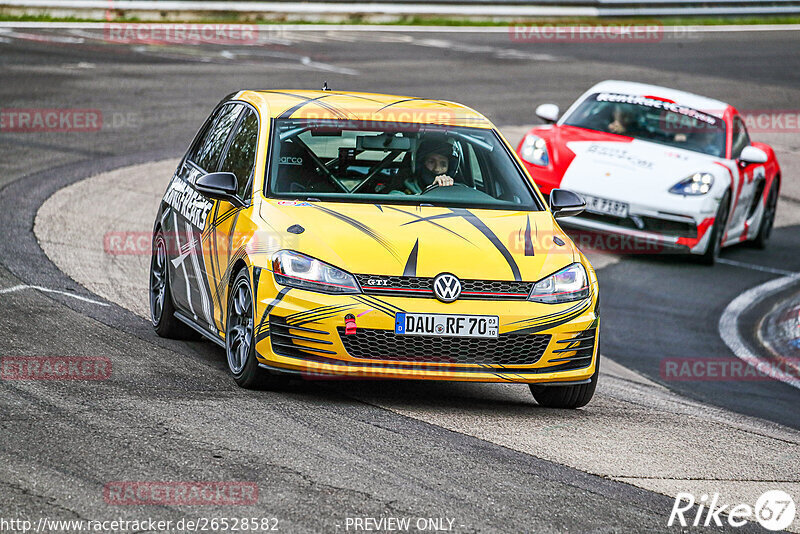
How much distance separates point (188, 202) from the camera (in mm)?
8555

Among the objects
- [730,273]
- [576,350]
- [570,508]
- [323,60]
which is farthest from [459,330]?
[323,60]

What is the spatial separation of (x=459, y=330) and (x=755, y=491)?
5.40ft

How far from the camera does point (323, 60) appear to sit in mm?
24844

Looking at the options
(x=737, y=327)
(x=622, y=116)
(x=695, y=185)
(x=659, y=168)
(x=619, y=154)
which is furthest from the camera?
(x=622, y=116)

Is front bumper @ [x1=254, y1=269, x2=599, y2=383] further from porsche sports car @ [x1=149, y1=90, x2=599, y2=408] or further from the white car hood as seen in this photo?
→ the white car hood

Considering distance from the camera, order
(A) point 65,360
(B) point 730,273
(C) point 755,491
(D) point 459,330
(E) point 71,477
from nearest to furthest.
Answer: (E) point 71,477 → (C) point 755,491 → (D) point 459,330 → (A) point 65,360 → (B) point 730,273

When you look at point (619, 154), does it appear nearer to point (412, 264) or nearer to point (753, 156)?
point (753, 156)

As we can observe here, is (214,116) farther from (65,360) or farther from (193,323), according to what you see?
(65,360)

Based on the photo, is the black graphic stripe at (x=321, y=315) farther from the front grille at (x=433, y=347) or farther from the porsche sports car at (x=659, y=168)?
the porsche sports car at (x=659, y=168)

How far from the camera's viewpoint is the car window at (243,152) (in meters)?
7.95

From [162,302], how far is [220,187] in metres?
1.37

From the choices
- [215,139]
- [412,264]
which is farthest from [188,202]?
[412,264]

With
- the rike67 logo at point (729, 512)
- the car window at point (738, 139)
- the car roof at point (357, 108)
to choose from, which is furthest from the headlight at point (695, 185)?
the rike67 logo at point (729, 512)

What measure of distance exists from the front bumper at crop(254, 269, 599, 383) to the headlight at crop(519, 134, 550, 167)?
23.5 feet
